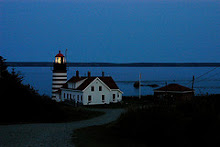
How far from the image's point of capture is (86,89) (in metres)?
38.2

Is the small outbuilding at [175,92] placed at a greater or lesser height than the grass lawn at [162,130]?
greater

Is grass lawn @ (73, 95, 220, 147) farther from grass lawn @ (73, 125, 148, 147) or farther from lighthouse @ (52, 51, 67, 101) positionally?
lighthouse @ (52, 51, 67, 101)

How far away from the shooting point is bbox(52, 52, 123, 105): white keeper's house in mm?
38531

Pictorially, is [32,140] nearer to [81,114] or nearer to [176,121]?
[176,121]

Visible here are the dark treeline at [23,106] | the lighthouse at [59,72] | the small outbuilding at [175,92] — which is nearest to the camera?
the dark treeline at [23,106]

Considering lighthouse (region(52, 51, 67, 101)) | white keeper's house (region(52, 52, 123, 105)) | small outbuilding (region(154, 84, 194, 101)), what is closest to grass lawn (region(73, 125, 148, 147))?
white keeper's house (region(52, 52, 123, 105))

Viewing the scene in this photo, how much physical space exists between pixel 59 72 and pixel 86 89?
8.10m

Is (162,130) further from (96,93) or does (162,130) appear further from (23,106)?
(96,93)

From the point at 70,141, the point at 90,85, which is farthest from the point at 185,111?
the point at 90,85

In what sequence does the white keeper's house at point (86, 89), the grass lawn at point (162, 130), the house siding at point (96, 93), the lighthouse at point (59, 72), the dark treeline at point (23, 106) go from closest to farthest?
1. the grass lawn at point (162, 130)
2. the dark treeline at point (23, 106)
3. the house siding at point (96, 93)
4. the white keeper's house at point (86, 89)
5. the lighthouse at point (59, 72)

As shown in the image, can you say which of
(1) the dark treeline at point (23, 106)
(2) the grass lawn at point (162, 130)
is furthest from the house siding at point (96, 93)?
(2) the grass lawn at point (162, 130)

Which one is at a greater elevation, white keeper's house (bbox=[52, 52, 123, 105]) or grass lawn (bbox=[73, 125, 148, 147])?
white keeper's house (bbox=[52, 52, 123, 105])

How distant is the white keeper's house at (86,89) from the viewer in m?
38.5

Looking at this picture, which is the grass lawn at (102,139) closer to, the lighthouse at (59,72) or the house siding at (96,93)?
the house siding at (96,93)
